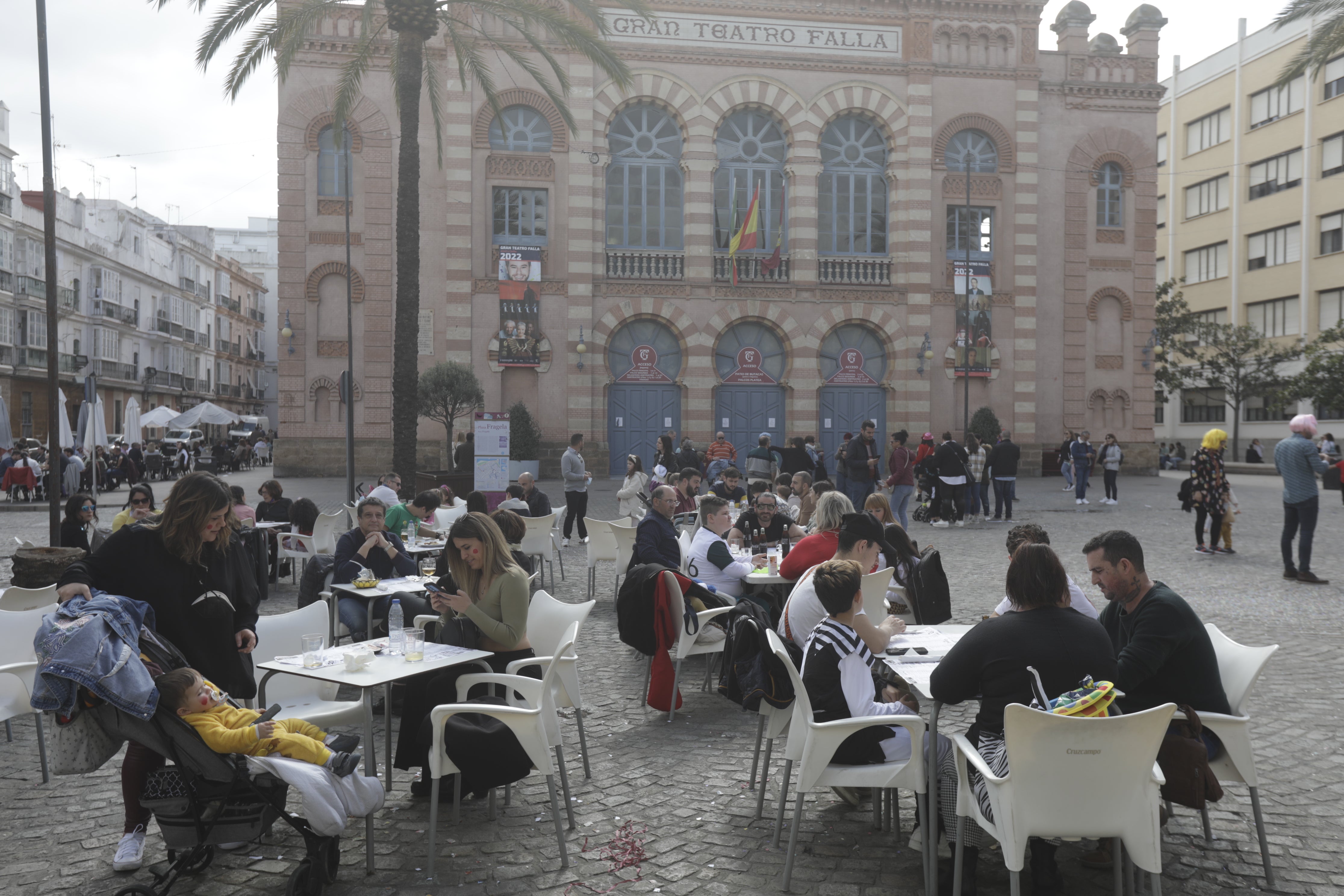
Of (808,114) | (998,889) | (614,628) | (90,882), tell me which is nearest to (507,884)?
(90,882)

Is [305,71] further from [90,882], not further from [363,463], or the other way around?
[90,882]

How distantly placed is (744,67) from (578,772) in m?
24.8

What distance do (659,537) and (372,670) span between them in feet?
9.51

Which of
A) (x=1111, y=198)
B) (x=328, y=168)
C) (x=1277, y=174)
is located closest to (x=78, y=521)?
(x=328, y=168)

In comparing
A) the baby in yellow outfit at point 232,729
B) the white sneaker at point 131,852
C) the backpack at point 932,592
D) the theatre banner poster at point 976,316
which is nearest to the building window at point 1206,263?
the theatre banner poster at point 976,316

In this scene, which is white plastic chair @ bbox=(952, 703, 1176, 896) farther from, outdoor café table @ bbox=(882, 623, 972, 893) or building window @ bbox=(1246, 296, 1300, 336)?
building window @ bbox=(1246, 296, 1300, 336)

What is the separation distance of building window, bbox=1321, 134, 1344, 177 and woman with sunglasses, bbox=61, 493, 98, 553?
4471cm

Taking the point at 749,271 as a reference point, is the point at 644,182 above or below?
above

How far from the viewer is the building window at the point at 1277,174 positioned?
4031cm

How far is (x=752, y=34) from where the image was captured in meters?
26.6

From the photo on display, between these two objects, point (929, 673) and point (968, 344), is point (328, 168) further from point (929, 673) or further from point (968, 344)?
point (929, 673)

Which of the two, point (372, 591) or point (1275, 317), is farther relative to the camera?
point (1275, 317)

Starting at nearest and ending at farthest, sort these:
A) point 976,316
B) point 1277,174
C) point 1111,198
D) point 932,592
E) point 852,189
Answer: point 932,592
point 852,189
point 976,316
point 1111,198
point 1277,174

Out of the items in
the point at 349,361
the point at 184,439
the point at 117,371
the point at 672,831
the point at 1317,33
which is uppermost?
the point at 1317,33
